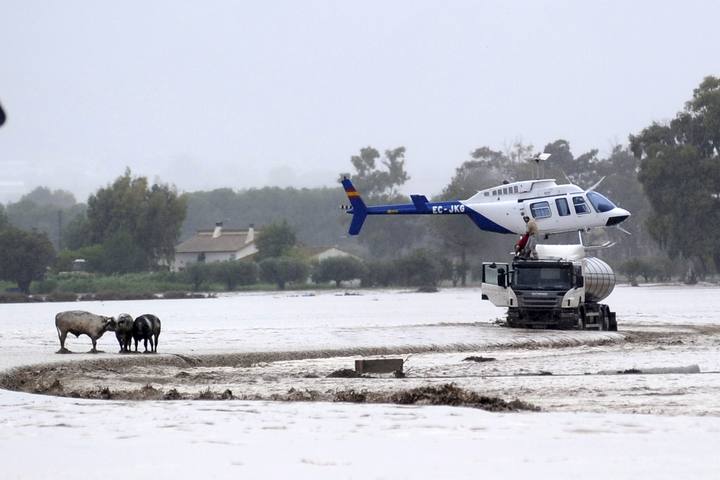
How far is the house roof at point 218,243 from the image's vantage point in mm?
151750

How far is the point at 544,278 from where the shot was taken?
1828 inches

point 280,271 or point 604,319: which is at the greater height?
point 280,271

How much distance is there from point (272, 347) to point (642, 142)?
312 ft

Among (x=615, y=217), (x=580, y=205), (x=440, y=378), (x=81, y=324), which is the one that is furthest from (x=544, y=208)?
(x=440, y=378)

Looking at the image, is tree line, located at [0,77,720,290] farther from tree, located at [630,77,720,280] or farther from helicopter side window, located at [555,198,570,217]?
helicopter side window, located at [555,198,570,217]

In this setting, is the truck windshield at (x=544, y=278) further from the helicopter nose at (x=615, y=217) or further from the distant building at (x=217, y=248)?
the distant building at (x=217, y=248)

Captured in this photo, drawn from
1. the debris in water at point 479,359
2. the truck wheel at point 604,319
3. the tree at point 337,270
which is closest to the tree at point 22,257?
the tree at point 337,270

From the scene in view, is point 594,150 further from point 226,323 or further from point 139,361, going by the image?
point 139,361

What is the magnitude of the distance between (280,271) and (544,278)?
85.8 meters

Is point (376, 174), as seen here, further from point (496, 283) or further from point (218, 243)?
point (496, 283)

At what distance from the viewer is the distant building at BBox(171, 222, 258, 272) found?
150250 millimetres

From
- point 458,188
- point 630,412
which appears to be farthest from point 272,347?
point 458,188

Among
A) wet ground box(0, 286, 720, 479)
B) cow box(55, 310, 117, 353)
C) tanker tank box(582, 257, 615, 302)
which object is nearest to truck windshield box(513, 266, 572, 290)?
tanker tank box(582, 257, 615, 302)

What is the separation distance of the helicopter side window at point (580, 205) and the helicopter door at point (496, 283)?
10335mm
